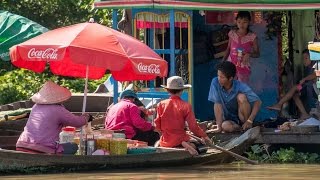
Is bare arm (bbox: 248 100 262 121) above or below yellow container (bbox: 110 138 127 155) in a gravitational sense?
above

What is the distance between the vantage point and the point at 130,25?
16.9 meters

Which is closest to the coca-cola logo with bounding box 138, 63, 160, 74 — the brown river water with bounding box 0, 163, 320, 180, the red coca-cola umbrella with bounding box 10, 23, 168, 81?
the red coca-cola umbrella with bounding box 10, 23, 168, 81

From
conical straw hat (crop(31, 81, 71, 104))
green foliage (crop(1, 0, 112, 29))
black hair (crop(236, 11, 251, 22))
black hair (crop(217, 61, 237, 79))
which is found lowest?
conical straw hat (crop(31, 81, 71, 104))

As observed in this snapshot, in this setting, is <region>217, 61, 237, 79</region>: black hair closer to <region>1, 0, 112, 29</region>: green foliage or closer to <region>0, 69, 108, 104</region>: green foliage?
<region>0, 69, 108, 104</region>: green foliage

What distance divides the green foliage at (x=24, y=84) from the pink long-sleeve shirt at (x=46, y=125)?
9846mm

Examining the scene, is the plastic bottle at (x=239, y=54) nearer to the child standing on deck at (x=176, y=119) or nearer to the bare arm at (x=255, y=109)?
the bare arm at (x=255, y=109)

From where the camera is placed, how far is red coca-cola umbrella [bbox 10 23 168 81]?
41.3 feet

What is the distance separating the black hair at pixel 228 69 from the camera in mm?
14477

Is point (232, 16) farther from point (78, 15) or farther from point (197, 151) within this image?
point (78, 15)

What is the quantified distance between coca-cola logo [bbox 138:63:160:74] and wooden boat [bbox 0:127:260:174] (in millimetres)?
1060

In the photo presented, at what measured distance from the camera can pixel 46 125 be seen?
500 inches

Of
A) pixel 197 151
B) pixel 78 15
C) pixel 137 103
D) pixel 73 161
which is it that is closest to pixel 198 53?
pixel 137 103

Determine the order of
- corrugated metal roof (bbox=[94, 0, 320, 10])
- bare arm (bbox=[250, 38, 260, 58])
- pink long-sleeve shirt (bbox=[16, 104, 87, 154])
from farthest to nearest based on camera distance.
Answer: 1. bare arm (bbox=[250, 38, 260, 58])
2. corrugated metal roof (bbox=[94, 0, 320, 10])
3. pink long-sleeve shirt (bbox=[16, 104, 87, 154])

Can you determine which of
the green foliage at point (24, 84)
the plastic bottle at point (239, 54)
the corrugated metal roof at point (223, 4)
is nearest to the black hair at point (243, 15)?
the plastic bottle at point (239, 54)
